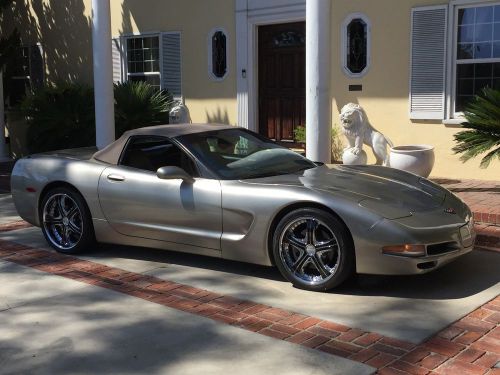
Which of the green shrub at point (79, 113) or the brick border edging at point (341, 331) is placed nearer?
the brick border edging at point (341, 331)

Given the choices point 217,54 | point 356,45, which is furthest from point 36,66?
point 356,45

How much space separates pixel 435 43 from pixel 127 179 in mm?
5841

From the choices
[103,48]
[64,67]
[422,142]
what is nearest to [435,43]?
[422,142]

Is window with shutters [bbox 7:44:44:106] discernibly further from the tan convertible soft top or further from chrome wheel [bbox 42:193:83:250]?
the tan convertible soft top

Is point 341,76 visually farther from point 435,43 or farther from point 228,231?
point 228,231

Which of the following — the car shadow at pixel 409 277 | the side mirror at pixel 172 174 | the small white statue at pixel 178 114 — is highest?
the small white statue at pixel 178 114

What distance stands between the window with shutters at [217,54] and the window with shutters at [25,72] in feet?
19.1

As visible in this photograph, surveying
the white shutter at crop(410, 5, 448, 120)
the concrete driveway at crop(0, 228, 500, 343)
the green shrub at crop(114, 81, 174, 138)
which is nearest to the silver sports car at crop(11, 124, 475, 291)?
the concrete driveway at crop(0, 228, 500, 343)

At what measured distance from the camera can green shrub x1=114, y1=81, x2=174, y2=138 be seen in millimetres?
12461

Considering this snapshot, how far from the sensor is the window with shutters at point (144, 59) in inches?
555

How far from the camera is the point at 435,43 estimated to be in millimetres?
9883

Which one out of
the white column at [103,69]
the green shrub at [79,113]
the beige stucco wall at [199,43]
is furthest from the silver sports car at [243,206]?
the beige stucco wall at [199,43]

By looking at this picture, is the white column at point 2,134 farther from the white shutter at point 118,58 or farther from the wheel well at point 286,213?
the wheel well at point 286,213

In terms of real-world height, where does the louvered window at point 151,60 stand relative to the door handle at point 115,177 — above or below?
above
